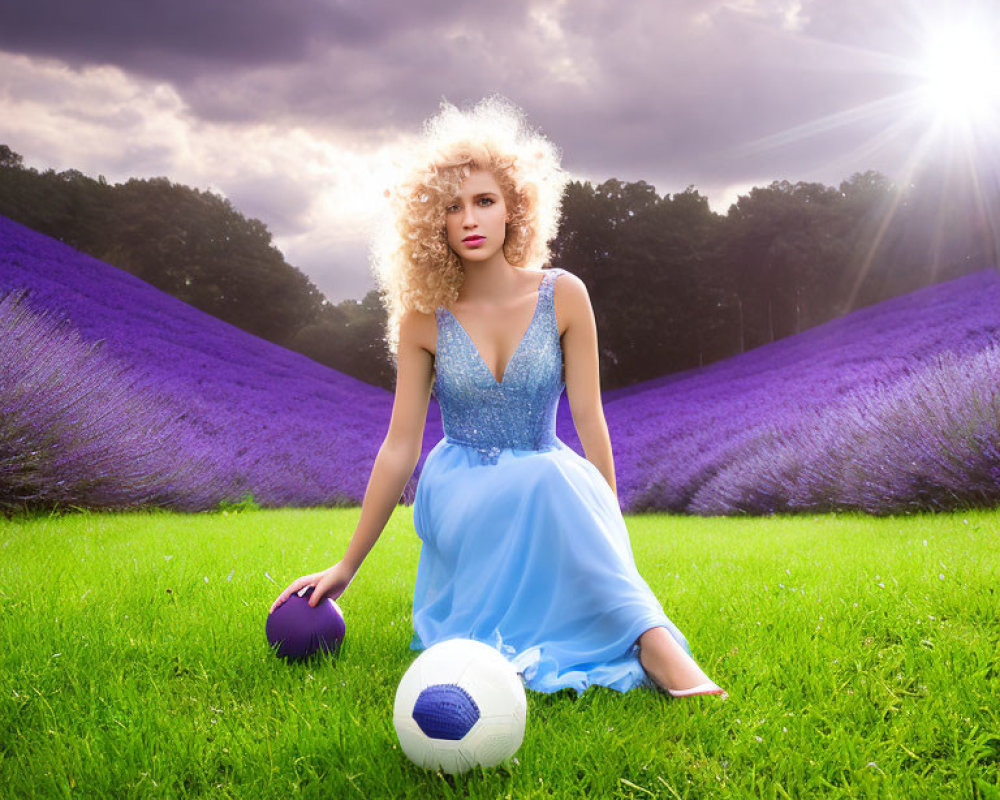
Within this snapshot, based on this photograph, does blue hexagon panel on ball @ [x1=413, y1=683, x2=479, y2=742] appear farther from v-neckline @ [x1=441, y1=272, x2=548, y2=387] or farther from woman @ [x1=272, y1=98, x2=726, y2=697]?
v-neckline @ [x1=441, y1=272, x2=548, y2=387]

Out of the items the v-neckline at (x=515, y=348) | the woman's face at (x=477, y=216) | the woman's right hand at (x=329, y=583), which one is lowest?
the woman's right hand at (x=329, y=583)

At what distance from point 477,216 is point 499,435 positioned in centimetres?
A: 69

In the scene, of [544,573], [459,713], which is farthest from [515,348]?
[459,713]

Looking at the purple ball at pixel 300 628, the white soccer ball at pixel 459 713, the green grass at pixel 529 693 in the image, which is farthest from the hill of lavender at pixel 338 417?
the white soccer ball at pixel 459 713

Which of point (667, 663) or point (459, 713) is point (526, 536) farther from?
point (459, 713)

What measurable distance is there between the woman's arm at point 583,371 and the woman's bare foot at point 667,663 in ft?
1.85

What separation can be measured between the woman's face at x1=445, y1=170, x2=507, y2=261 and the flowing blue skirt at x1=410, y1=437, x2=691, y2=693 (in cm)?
66

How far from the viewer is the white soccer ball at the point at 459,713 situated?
1.47 metres

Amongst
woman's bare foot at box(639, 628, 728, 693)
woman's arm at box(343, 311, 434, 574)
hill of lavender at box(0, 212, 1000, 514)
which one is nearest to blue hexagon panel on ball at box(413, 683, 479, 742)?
woman's bare foot at box(639, 628, 728, 693)

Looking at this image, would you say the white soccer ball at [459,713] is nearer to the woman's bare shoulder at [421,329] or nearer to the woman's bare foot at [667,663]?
the woman's bare foot at [667,663]

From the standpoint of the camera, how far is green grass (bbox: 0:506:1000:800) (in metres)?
1.54

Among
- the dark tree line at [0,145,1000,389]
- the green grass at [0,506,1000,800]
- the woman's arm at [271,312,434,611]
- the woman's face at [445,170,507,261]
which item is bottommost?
the green grass at [0,506,1000,800]

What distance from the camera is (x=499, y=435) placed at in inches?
92.5

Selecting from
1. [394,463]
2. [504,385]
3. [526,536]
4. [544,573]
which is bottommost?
[544,573]
